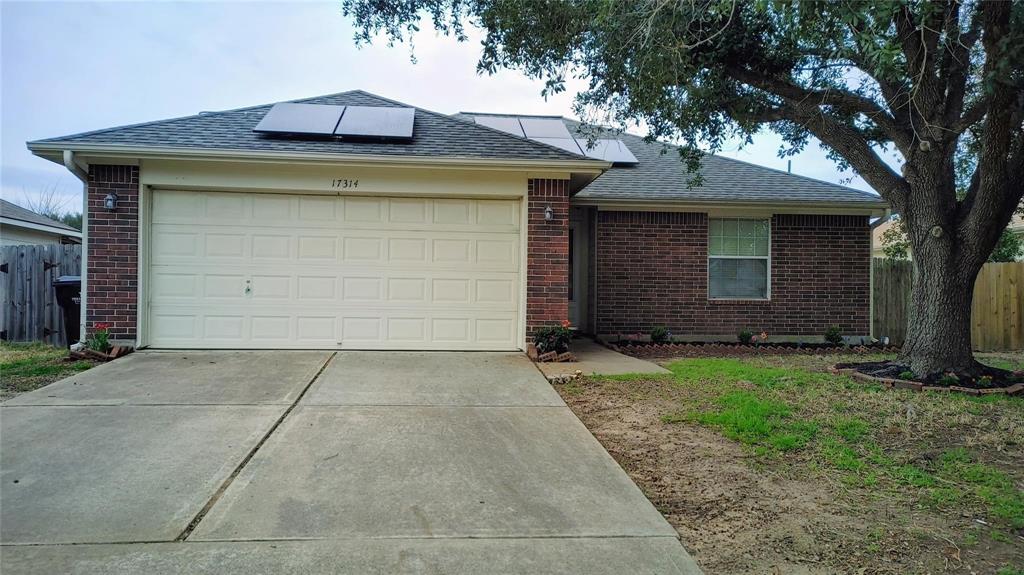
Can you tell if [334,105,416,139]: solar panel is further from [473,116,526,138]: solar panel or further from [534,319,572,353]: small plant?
[534,319,572,353]: small plant

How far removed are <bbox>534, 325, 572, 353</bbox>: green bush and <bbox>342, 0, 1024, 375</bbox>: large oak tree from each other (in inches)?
134

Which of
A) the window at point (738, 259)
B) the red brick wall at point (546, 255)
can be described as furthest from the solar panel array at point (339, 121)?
the window at point (738, 259)

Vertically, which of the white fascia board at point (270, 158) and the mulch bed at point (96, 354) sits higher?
the white fascia board at point (270, 158)

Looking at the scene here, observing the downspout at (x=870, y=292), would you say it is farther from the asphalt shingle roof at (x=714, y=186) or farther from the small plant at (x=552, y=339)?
the small plant at (x=552, y=339)

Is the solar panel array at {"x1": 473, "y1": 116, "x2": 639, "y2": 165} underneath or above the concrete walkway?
above

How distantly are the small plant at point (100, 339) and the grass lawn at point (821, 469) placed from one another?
637 centimetres

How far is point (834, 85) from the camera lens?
820 cm

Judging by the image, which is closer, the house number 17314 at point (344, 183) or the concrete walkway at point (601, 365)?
the concrete walkway at point (601, 365)

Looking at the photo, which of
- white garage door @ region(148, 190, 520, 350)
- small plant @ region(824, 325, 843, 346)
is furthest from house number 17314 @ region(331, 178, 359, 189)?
small plant @ region(824, 325, 843, 346)

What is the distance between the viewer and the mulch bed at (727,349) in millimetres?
10000

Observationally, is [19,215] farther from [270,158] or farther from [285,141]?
[270,158]

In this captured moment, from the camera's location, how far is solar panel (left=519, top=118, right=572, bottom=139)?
12.8 metres

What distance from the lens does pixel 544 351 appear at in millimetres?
8406

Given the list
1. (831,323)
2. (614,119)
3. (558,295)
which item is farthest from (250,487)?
(831,323)
